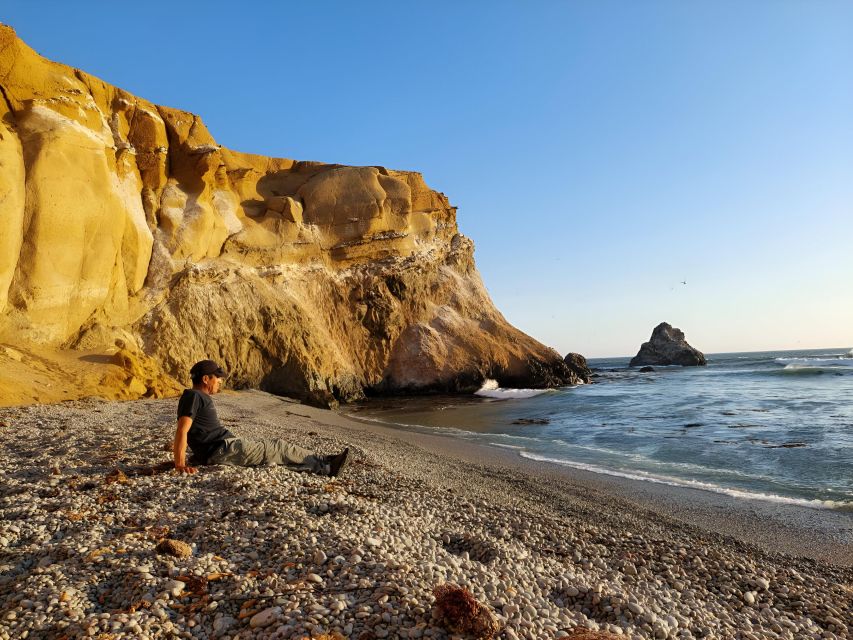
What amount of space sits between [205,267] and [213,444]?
66.9ft

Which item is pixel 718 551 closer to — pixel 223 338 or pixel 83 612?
pixel 83 612

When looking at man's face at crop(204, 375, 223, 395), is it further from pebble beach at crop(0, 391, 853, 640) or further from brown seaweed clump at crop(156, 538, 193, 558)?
brown seaweed clump at crop(156, 538, 193, 558)

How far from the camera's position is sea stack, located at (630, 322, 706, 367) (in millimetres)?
68188

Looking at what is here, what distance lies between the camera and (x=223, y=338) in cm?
2411

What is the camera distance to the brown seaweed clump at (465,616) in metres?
2.83

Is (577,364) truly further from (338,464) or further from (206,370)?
(206,370)

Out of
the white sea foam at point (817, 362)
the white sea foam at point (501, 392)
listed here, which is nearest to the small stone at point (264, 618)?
the white sea foam at point (501, 392)

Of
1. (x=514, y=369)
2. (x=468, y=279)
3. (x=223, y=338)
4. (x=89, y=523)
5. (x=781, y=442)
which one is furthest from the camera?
(x=468, y=279)

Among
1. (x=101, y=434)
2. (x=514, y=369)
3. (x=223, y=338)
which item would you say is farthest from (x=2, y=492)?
(x=514, y=369)

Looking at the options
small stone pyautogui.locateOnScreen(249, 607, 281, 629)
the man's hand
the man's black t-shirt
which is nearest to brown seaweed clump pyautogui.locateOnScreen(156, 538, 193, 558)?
small stone pyautogui.locateOnScreen(249, 607, 281, 629)

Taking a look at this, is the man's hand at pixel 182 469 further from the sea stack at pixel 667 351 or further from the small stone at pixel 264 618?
the sea stack at pixel 667 351

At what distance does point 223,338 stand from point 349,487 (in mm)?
19731

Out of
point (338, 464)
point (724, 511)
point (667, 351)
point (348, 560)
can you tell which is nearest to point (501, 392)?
point (724, 511)

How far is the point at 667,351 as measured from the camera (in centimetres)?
6950
